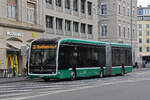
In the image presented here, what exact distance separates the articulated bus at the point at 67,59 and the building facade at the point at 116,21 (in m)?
29.8

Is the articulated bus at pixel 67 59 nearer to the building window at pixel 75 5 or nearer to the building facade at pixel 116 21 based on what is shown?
the building window at pixel 75 5

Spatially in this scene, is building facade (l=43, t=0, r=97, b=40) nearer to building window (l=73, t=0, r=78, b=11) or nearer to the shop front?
building window (l=73, t=0, r=78, b=11)

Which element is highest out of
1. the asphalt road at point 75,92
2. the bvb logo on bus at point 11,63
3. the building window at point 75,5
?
the building window at point 75,5

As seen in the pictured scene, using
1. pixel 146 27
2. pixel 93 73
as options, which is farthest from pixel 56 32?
pixel 146 27

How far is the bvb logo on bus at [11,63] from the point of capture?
35525 millimetres

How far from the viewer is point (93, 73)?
3089 cm

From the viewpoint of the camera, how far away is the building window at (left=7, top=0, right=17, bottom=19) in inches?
1409

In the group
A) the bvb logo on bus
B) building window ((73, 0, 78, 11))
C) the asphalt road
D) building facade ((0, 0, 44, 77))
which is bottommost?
the asphalt road

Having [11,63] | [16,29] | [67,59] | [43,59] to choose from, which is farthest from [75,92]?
[16,29]

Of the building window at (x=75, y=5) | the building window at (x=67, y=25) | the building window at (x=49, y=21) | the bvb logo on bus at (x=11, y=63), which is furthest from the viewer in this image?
the building window at (x=75, y=5)

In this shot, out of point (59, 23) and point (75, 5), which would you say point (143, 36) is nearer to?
point (75, 5)

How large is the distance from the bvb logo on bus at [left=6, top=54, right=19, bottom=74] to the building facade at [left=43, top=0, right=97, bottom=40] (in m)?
6.85

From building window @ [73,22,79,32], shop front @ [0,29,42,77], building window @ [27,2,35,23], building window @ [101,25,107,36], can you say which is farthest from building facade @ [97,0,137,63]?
shop front @ [0,29,42,77]

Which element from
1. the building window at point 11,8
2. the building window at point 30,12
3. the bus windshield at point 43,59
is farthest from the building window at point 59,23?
the bus windshield at point 43,59
